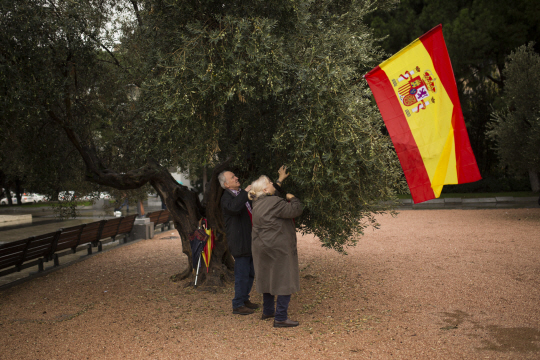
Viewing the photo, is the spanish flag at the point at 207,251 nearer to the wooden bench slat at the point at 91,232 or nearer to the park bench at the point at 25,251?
the park bench at the point at 25,251

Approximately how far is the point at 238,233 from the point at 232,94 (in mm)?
1789

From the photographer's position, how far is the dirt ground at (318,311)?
14.2 ft

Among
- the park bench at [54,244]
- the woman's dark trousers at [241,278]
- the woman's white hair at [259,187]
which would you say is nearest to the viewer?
the woman's white hair at [259,187]

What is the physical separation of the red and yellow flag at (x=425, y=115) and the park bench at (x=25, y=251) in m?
6.51

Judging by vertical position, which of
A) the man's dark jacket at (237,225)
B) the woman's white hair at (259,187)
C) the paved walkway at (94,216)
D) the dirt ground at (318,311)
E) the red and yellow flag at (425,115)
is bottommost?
the dirt ground at (318,311)

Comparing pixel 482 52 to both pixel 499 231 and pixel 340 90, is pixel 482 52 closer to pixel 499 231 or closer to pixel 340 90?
pixel 499 231

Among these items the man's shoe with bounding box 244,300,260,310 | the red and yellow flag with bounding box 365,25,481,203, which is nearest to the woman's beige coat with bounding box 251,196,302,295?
the man's shoe with bounding box 244,300,260,310

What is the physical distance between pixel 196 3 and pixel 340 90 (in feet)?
6.94

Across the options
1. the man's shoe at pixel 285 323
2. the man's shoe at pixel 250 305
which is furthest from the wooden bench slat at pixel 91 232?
the man's shoe at pixel 285 323

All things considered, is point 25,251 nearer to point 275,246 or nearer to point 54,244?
point 54,244

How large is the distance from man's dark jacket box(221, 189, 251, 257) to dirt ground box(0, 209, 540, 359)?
87 centimetres

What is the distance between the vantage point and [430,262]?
331 inches

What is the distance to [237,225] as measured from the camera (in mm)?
5398

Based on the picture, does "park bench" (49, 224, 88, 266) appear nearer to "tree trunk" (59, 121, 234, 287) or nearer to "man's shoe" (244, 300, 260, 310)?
"tree trunk" (59, 121, 234, 287)
